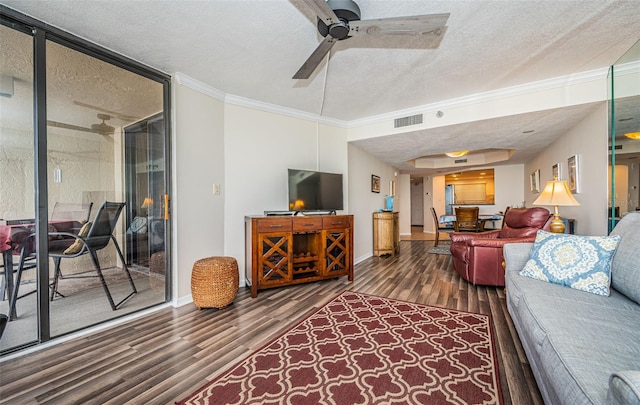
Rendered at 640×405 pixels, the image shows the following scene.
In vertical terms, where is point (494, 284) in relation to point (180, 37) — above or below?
below

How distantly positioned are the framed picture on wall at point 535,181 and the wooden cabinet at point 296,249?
4.52 m

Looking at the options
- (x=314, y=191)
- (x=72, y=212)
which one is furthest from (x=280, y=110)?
(x=72, y=212)

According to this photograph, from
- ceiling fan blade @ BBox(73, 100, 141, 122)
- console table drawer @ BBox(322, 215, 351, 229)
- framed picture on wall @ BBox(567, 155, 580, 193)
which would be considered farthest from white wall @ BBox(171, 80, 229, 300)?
framed picture on wall @ BBox(567, 155, 580, 193)

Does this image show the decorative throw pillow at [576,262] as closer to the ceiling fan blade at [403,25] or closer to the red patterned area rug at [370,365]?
the red patterned area rug at [370,365]

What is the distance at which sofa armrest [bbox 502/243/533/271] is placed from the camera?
216 cm

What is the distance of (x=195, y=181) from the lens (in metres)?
2.88

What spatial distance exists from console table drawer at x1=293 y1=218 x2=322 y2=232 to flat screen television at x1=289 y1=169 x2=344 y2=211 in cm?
26

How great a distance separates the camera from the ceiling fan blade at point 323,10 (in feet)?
4.67

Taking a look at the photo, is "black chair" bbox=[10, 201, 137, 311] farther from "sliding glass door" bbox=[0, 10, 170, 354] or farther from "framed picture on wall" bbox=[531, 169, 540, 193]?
"framed picture on wall" bbox=[531, 169, 540, 193]

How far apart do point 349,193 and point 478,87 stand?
2.29m

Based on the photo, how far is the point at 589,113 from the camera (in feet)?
9.99

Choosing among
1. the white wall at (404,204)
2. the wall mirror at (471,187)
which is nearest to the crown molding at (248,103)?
the white wall at (404,204)

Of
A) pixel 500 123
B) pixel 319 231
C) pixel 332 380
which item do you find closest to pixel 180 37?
pixel 319 231

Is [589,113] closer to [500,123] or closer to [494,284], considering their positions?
[500,123]
